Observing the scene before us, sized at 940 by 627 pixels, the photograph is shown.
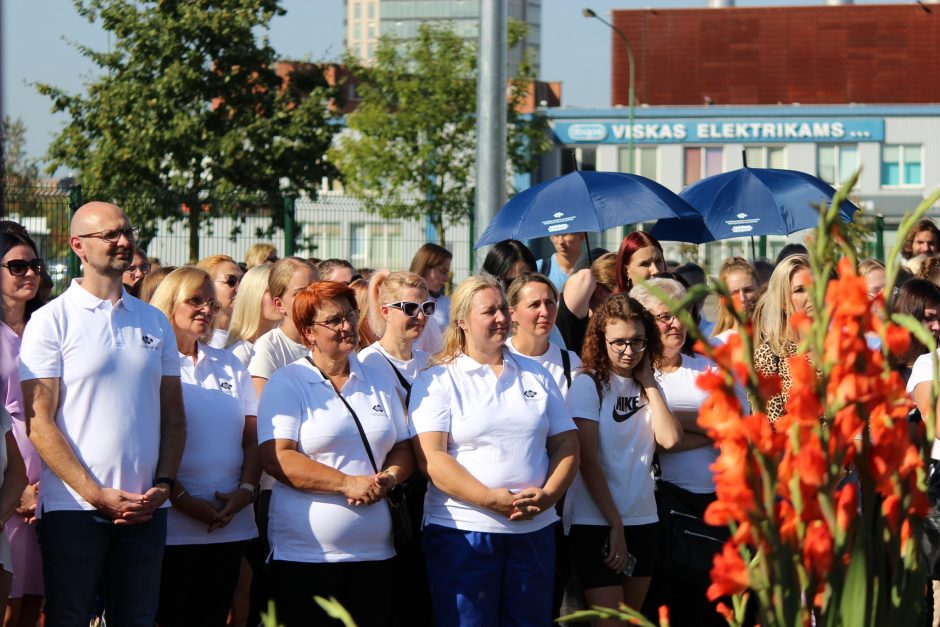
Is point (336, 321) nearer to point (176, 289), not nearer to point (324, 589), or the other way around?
point (176, 289)

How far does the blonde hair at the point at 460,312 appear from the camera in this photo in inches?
216

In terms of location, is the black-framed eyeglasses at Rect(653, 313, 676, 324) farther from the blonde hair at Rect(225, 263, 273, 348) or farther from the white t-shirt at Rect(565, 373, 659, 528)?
the blonde hair at Rect(225, 263, 273, 348)

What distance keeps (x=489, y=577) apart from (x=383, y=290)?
153cm

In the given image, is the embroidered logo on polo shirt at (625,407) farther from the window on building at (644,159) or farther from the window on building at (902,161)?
the window on building at (902,161)

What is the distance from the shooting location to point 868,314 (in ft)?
6.97

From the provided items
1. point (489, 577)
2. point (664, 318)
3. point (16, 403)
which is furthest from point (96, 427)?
point (664, 318)

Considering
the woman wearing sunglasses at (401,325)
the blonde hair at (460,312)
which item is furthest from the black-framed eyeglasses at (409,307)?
the blonde hair at (460,312)

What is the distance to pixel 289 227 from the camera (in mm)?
14383

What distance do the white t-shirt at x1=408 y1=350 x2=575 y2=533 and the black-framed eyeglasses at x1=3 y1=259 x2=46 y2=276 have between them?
1.60 metres

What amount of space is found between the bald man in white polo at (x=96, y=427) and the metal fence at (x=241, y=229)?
4738mm

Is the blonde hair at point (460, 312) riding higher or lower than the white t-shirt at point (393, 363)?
higher

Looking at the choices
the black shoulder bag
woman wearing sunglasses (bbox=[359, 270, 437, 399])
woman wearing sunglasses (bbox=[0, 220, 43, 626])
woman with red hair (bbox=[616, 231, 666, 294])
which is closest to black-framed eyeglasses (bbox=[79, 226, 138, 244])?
woman wearing sunglasses (bbox=[0, 220, 43, 626])

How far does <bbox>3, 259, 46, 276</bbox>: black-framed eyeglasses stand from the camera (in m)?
5.22

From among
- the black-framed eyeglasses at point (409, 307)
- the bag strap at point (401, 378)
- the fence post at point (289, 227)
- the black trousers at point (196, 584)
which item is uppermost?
the fence post at point (289, 227)
